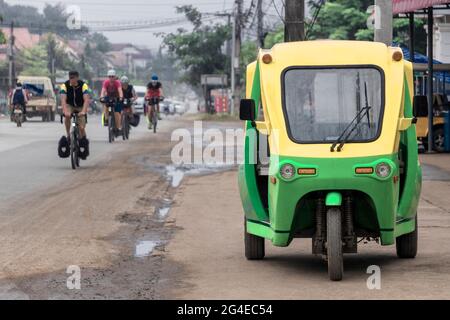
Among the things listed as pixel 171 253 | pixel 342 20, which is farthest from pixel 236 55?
pixel 171 253

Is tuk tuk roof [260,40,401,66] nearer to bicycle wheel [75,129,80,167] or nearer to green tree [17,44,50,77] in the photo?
bicycle wheel [75,129,80,167]

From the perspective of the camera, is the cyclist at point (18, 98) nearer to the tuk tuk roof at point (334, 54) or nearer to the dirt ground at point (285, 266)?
the dirt ground at point (285, 266)

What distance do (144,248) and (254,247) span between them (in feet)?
4.64

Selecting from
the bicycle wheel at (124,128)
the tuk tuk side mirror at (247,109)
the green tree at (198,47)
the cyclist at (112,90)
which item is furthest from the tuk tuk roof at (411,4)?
the green tree at (198,47)

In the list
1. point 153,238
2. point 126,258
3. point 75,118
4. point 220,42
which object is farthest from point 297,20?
point 220,42

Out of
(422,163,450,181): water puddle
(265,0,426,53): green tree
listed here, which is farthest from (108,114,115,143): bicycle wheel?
(265,0,426,53): green tree

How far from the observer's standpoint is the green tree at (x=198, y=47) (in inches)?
3546

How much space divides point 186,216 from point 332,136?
5034mm

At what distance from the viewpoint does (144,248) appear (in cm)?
1258

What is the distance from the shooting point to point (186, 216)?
15.5 meters

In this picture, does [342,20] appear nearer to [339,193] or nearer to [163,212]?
[163,212]

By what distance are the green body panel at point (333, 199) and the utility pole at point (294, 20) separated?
13.7 metres

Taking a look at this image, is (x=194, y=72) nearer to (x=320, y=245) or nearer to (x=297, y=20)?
(x=297, y=20)
